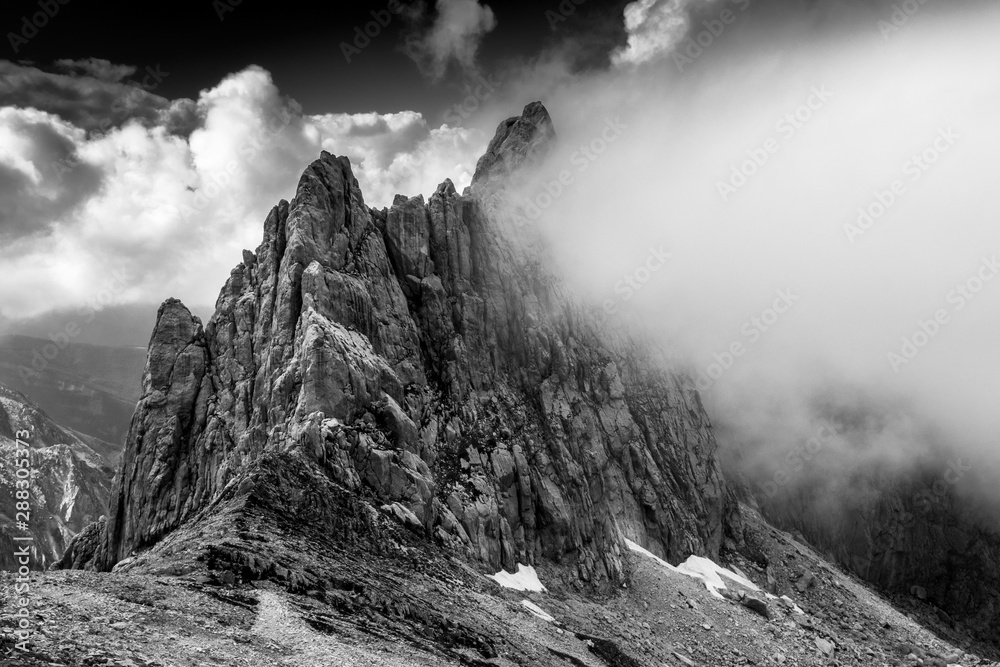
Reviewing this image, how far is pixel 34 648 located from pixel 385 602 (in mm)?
23233

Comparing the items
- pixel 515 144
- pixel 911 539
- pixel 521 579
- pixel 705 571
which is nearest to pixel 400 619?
pixel 521 579

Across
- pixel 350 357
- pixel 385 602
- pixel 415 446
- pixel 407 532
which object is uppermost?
pixel 350 357

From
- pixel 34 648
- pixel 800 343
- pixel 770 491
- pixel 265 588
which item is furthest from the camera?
pixel 800 343

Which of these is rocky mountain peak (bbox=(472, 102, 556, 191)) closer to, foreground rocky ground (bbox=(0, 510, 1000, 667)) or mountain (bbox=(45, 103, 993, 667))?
mountain (bbox=(45, 103, 993, 667))

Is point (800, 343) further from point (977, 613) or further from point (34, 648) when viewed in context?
point (34, 648)

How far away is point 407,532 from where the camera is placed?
5778 cm

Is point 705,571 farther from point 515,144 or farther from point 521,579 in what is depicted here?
point 515,144

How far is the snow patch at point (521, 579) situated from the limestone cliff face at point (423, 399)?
1.49m

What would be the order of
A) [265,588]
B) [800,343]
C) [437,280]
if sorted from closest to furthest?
[265,588] < [437,280] < [800,343]

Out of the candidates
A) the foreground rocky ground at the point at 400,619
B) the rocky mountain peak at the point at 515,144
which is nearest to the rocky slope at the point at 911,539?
the foreground rocky ground at the point at 400,619

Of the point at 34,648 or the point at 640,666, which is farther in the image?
the point at 640,666

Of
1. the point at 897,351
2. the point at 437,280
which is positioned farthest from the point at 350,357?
the point at 897,351

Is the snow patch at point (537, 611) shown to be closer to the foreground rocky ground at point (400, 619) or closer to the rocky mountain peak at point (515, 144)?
the foreground rocky ground at point (400, 619)

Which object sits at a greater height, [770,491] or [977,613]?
[770,491]
